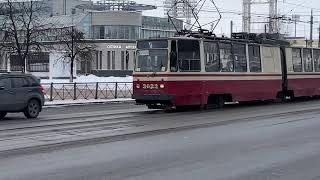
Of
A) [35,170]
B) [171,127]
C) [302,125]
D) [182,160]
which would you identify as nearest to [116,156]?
[182,160]

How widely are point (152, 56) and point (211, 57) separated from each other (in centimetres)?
281

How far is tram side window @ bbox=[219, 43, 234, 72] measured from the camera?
2642 cm

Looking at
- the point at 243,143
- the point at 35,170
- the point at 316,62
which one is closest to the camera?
the point at 35,170

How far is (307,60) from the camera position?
34.5m

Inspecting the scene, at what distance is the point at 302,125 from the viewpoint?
18.8 m

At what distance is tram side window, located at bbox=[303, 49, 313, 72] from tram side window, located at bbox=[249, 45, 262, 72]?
5.64 metres

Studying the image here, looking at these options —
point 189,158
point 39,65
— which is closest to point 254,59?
point 189,158

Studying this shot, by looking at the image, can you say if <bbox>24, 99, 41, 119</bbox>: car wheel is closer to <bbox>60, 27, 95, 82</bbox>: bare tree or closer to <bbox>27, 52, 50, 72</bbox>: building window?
<bbox>60, 27, 95, 82</bbox>: bare tree

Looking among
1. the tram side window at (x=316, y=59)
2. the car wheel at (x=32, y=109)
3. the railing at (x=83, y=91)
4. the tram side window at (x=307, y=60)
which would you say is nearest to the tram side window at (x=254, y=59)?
the tram side window at (x=307, y=60)

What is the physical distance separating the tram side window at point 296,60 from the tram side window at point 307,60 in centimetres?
59

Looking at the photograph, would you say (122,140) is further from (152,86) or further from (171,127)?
(152,86)

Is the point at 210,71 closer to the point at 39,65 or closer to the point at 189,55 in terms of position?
the point at 189,55

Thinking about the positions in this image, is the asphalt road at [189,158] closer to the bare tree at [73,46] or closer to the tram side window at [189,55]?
the tram side window at [189,55]

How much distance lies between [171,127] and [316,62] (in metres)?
20.1
